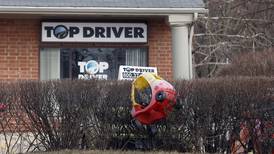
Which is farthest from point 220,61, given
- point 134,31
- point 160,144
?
point 160,144

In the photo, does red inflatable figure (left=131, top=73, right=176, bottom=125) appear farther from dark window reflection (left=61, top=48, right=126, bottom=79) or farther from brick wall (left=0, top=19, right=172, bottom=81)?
dark window reflection (left=61, top=48, right=126, bottom=79)

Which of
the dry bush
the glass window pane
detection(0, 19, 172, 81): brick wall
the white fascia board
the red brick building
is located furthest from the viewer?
the glass window pane

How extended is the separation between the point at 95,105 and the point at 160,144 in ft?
3.96

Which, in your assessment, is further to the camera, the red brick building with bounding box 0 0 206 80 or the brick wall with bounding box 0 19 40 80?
the brick wall with bounding box 0 19 40 80

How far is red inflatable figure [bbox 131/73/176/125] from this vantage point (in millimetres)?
9711

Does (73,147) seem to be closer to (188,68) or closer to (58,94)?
(58,94)

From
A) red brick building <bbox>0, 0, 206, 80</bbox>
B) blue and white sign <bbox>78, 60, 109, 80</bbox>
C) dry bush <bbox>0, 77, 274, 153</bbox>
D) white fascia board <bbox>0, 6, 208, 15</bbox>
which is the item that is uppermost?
white fascia board <bbox>0, 6, 208, 15</bbox>

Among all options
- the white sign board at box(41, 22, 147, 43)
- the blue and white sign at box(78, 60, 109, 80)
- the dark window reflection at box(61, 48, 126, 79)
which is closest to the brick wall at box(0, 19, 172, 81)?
the white sign board at box(41, 22, 147, 43)

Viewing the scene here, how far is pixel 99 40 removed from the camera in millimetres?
14672

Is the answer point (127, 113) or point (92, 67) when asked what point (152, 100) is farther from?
point (92, 67)

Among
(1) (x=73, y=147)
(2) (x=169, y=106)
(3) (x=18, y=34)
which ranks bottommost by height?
(1) (x=73, y=147)

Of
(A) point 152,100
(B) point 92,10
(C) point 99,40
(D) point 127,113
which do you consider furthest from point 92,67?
(A) point 152,100

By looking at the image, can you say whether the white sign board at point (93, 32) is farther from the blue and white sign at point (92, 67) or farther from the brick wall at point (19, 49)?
the blue and white sign at point (92, 67)

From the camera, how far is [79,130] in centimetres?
1001
